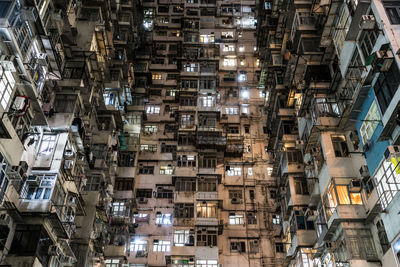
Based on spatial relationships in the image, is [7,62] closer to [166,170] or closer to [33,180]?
[33,180]

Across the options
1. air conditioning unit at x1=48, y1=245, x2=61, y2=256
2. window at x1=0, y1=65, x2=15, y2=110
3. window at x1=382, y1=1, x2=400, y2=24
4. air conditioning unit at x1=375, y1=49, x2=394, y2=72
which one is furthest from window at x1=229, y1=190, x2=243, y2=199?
window at x1=0, y1=65, x2=15, y2=110

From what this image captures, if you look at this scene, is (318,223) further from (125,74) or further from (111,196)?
(125,74)

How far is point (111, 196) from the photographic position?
34656 millimetres

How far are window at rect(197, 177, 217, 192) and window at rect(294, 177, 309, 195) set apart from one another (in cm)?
812

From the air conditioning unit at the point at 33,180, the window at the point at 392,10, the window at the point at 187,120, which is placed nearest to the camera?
the window at the point at 392,10

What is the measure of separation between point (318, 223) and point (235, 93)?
2300 cm

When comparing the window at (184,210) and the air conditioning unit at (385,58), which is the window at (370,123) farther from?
the window at (184,210)

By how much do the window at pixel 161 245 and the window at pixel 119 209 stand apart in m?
3.65

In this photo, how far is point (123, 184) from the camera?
37281 mm

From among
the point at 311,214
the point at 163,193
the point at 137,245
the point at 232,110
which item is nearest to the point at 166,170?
the point at 163,193

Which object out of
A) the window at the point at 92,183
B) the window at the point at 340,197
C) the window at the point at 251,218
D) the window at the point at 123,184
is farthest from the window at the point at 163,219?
the window at the point at 340,197

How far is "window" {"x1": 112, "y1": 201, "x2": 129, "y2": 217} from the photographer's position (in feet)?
114

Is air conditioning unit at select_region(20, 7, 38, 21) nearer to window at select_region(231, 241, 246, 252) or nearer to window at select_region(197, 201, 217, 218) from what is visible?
window at select_region(197, 201, 217, 218)

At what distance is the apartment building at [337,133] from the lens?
19.5 m
